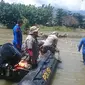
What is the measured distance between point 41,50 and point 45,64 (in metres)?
3.39

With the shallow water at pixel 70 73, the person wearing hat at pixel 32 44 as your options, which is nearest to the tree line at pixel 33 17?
the shallow water at pixel 70 73

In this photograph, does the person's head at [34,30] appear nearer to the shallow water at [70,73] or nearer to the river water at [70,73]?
the river water at [70,73]

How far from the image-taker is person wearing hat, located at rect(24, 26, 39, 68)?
945cm

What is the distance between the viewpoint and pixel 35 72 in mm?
9094

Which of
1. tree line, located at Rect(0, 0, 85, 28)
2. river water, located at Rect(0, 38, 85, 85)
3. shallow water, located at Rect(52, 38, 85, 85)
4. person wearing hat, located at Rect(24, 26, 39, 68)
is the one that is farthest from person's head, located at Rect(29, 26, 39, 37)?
tree line, located at Rect(0, 0, 85, 28)

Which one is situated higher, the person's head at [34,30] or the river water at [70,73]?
the person's head at [34,30]

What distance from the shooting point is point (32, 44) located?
9.56 meters

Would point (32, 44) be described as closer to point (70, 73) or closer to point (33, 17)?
point (70, 73)

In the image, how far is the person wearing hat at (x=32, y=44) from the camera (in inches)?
372

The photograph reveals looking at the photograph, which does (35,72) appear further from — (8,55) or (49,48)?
(49,48)

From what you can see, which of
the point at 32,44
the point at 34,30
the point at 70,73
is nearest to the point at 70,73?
the point at 70,73

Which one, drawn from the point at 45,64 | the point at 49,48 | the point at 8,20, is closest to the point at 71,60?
the point at 49,48

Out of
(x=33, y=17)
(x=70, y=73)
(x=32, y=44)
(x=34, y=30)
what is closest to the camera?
(x=34, y=30)

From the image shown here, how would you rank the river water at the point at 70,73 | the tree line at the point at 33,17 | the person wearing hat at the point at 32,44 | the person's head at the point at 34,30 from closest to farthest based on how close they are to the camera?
the person's head at the point at 34,30 → the person wearing hat at the point at 32,44 → the river water at the point at 70,73 → the tree line at the point at 33,17
